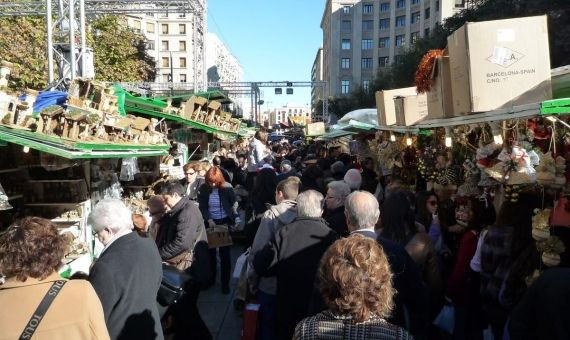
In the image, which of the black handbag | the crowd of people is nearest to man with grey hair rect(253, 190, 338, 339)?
the crowd of people

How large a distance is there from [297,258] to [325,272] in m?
1.36

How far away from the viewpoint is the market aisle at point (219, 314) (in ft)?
16.8

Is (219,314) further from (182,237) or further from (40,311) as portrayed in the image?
(40,311)

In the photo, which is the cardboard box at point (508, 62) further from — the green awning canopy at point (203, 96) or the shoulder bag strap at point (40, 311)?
the green awning canopy at point (203, 96)

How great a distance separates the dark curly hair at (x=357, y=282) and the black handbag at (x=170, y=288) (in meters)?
1.87

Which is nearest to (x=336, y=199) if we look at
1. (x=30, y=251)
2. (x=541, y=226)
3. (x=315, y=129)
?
(x=541, y=226)

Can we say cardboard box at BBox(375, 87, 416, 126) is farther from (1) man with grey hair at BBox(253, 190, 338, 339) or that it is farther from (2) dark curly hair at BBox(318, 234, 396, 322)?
(2) dark curly hair at BBox(318, 234, 396, 322)

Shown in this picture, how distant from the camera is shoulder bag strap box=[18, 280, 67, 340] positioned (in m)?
1.99

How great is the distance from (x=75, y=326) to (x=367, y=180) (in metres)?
6.92

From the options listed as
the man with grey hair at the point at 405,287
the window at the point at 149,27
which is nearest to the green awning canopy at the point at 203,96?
the man with grey hair at the point at 405,287

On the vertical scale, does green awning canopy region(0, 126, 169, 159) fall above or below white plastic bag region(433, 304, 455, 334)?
above

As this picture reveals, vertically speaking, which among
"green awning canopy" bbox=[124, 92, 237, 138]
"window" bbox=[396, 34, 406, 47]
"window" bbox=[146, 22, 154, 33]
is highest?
"window" bbox=[146, 22, 154, 33]

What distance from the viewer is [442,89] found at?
180 inches

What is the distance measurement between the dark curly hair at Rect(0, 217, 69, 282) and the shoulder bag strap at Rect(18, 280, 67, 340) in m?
0.09
